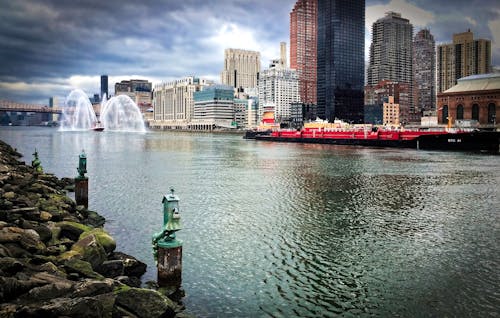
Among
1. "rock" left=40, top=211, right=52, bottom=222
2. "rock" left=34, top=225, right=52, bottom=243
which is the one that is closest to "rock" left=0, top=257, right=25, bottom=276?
"rock" left=34, top=225, right=52, bottom=243

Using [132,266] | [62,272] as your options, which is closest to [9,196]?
[132,266]

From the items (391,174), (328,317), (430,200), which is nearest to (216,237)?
(328,317)

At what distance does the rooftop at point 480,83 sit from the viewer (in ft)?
598

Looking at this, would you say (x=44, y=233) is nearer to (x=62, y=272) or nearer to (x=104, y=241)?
(x=104, y=241)

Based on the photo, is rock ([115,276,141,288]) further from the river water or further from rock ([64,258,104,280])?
the river water

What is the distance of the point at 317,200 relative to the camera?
33.2 m

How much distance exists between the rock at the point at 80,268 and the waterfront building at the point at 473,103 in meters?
175

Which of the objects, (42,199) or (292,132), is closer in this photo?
(42,199)

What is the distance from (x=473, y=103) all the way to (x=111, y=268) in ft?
644

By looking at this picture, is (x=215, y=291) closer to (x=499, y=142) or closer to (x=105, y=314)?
(x=105, y=314)

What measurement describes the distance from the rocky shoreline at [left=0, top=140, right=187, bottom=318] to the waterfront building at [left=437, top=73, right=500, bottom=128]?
173m

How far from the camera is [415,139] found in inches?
4528

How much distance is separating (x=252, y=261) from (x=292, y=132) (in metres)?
150

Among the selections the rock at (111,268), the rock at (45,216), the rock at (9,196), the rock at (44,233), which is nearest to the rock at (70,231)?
the rock at (44,233)
